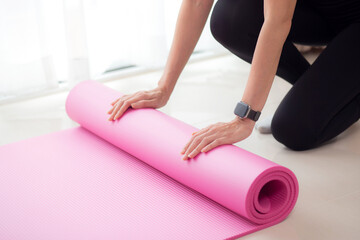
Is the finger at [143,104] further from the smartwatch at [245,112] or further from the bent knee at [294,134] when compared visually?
the bent knee at [294,134]

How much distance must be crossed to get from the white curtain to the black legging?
85cm

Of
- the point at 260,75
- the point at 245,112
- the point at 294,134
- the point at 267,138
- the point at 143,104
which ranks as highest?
the point at 260,75

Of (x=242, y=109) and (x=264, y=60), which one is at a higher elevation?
(x=264, y=60)

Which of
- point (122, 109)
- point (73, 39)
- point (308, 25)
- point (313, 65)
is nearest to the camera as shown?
point (122, 109)

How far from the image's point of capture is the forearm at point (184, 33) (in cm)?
208

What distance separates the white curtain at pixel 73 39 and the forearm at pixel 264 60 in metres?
1.33

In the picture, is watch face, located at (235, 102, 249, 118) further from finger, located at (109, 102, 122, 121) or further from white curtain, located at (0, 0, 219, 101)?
white curtain, located at (0, 0, 219, 101)

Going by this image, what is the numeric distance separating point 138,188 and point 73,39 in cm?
127

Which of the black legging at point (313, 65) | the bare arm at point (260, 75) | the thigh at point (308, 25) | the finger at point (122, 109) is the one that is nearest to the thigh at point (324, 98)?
the black legging at point (313, 65)

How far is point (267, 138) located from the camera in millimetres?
2258

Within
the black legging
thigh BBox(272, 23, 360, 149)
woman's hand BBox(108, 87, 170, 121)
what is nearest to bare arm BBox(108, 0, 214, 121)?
woman's hand BBox(108, 87, 170, 121)

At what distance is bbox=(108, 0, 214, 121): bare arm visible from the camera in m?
2.05

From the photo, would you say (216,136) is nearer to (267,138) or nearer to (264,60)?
(264,60)

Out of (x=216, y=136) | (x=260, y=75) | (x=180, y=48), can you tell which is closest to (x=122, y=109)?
(x=180, y=48)
